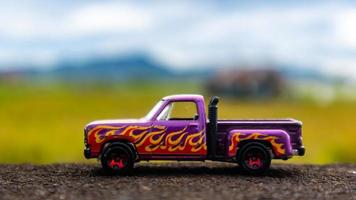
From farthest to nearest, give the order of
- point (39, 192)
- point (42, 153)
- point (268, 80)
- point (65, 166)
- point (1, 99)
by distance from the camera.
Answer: point (268, 80) → point (1, 99) → point (42, 153) → point (65, 166) → point (39, 192)

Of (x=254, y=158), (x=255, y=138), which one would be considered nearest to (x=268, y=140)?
(x=255, y=138)

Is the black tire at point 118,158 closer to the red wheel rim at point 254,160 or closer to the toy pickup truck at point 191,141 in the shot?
the toy pickup truck at point 191,141

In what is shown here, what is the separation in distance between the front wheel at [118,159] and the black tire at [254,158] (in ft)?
8.43

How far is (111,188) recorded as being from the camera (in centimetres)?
1332

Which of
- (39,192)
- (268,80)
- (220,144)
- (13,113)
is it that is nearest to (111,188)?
(39,192)

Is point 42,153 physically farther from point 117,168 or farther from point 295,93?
point 295,93

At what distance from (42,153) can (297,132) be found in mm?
13473

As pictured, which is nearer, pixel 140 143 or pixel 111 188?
pixel 111 188

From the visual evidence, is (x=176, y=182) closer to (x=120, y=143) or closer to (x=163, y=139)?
(x=163, y=139)

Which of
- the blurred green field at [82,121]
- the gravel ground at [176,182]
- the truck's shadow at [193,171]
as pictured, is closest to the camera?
the gravel ground at [176,182]

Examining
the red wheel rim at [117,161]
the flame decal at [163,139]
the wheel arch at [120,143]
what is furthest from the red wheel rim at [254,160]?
the red wheel rim at [117,161]

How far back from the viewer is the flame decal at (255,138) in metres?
15.0

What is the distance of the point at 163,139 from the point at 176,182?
4.23ft

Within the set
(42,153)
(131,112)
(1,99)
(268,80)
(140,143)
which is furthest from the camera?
(268,80)
